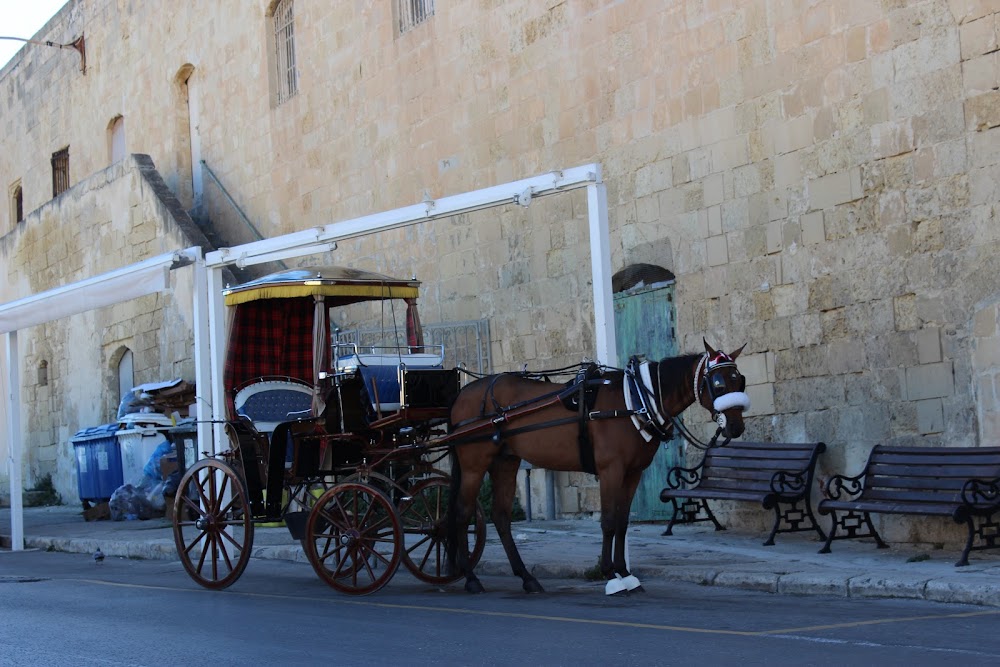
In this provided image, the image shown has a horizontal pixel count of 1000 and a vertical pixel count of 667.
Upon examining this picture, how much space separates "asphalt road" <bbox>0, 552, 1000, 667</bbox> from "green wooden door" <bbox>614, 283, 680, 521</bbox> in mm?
3656

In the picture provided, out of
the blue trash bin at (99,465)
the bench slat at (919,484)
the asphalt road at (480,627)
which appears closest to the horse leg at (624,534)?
the asphalt road at (480,627)

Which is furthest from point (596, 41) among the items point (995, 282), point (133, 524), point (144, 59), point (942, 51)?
point (144, 59)

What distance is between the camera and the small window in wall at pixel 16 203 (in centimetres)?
3259

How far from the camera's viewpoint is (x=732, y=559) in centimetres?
1041

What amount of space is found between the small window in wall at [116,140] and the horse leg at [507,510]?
63.4ft

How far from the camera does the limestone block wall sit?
2100 cm

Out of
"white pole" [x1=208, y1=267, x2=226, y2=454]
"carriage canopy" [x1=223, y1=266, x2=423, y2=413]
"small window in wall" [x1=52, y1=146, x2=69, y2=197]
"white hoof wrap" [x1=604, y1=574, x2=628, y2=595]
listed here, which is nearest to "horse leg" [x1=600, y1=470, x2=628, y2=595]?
"white hoof wrap" [x1=604, y1=574, x2=628, y2=595]

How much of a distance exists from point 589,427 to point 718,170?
14.2 feet

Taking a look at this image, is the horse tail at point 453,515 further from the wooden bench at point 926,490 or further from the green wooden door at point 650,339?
the green wooden door at point 650,339

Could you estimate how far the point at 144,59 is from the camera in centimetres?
2516

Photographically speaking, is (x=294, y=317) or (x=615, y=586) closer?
(x=615, y=586)

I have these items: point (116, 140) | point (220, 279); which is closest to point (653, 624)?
point (220, 279)

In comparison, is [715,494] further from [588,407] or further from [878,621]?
[878,621]

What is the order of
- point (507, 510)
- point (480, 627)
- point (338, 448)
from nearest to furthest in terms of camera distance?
point (480, 627)
point (507, 510)
point (338, 448)
